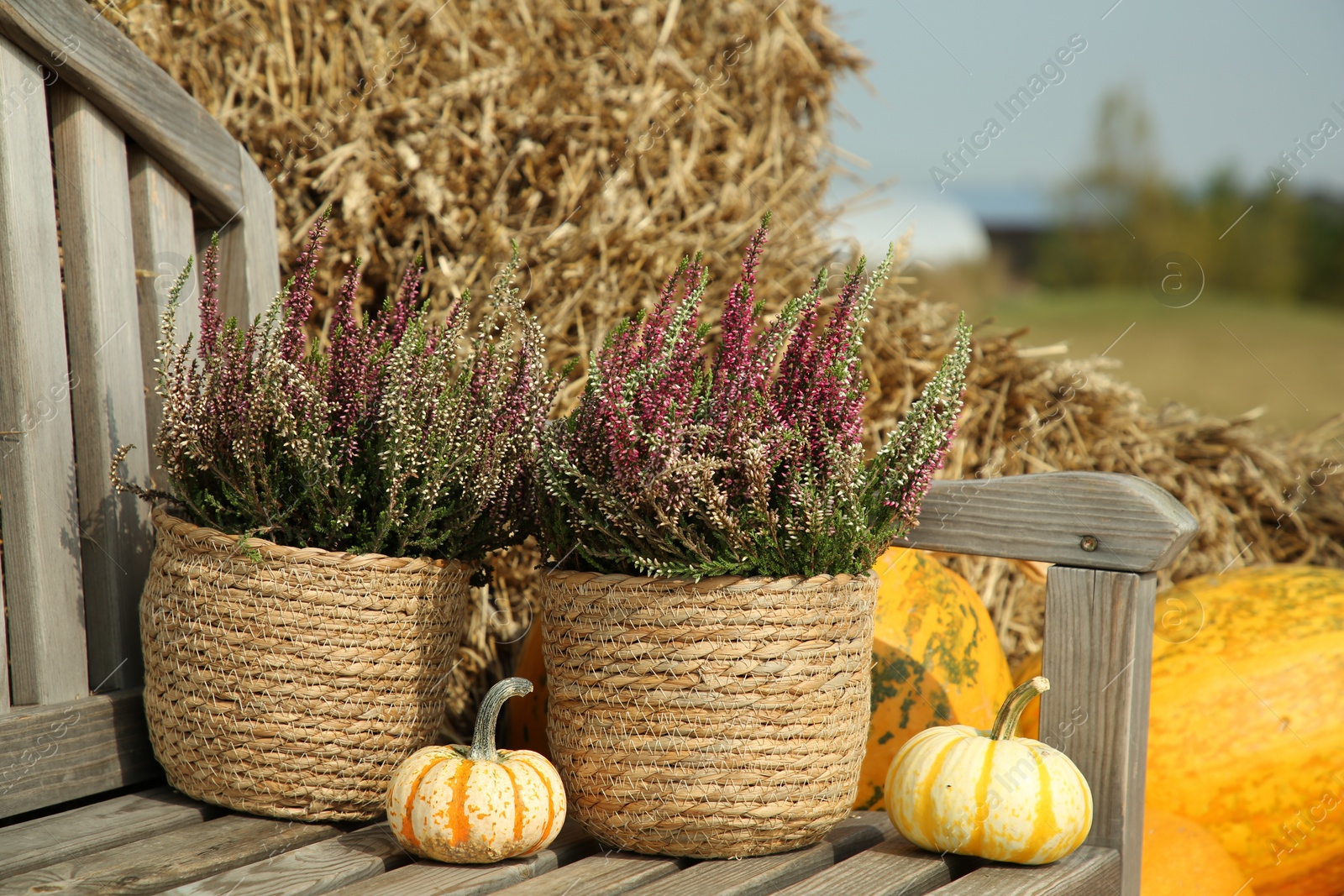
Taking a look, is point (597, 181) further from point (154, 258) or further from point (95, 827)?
point (95, 827)

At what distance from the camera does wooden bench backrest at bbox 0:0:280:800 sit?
1.73m

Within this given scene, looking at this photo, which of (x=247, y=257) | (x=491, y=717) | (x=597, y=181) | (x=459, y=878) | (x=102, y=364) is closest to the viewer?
(x=459, y=878)

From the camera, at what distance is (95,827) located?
5.33ft

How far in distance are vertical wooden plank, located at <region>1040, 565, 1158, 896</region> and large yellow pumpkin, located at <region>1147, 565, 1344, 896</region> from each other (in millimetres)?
524

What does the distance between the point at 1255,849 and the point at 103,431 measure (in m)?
2.28

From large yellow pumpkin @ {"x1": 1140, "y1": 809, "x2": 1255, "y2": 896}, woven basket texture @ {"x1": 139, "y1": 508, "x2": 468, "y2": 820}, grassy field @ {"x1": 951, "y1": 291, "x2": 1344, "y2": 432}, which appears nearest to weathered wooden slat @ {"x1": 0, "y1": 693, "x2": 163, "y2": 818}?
woven basket texture @ {"x1": 139, "y1": 508, "x2": 468, "y2": 820}

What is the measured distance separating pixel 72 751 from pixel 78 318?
0.71 meters

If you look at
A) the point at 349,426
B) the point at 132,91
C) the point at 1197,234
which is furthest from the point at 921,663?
the point at 1197,234

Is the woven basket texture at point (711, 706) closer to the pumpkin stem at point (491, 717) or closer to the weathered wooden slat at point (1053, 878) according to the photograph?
the pumpkin stem at point (491, 717)

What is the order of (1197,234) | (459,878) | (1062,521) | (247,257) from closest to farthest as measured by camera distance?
(459,878) < (1062,521) < (247,257) < (1197,234)

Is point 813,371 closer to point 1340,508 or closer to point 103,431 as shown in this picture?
point 103,431

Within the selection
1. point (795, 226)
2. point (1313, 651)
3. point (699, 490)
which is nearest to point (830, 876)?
point (699, 490)

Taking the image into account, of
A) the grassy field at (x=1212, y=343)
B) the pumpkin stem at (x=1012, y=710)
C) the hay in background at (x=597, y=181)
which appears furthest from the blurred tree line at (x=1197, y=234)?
the pumpkin stem at (x=1012, y=710)

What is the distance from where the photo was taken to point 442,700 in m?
1.79
